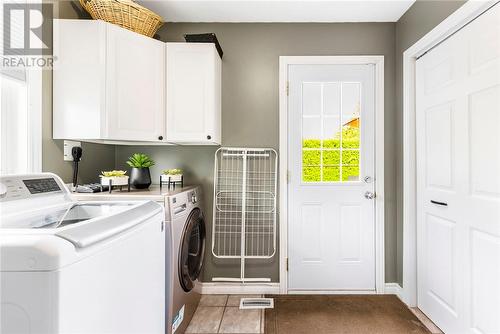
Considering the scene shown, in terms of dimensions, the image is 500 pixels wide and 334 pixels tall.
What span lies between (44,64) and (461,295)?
3089mm

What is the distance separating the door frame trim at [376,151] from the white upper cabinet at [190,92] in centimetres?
67

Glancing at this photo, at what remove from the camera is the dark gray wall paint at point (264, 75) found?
246 cm

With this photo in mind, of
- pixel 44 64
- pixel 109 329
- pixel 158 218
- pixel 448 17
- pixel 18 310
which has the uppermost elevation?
pixel 448 17

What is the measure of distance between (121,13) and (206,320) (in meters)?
2.33

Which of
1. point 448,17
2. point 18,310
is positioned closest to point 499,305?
point 448,17

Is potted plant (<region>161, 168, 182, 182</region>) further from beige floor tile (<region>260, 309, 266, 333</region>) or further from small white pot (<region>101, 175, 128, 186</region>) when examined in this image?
beige floor tile (<region>260, 309, 266, 333</region>)

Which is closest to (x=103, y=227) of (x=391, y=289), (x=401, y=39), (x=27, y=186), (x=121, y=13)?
(x=27, y=186)

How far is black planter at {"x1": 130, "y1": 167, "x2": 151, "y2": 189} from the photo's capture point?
2.03m

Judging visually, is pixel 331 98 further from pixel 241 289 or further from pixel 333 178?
pixel 241 289

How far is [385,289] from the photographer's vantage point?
2.45 m

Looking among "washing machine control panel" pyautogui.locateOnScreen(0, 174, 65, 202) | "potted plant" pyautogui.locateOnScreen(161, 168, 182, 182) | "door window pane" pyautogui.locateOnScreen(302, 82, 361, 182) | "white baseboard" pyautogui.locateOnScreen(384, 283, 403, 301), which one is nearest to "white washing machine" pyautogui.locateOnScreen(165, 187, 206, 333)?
"potted plant" pyautogui.locateOnScreen(161, 168, 182, 182)

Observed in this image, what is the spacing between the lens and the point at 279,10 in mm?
2275

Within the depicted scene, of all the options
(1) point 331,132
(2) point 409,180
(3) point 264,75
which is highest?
(3) point 264,75

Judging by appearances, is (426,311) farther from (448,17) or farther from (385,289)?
(448,17)
